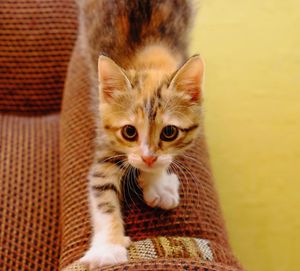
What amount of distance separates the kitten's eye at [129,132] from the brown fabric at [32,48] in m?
0.51

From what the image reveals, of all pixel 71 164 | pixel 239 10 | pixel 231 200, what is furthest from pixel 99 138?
pixel 239 10

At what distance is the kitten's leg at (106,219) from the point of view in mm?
851

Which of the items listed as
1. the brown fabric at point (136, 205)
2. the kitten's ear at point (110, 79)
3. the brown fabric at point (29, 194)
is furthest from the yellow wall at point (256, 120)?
the kitten's ear at point (110, 79)

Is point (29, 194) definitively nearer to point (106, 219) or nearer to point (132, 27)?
point (106, 219)

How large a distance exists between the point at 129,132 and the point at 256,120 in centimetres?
78

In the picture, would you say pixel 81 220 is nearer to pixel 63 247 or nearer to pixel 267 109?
pixel 63 247

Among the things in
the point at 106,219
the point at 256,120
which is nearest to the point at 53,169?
the point at 106,219

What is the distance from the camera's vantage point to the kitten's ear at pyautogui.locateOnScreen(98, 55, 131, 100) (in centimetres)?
89

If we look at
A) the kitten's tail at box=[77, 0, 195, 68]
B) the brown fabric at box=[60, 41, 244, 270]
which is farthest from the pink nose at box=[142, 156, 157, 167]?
the kitten's tail at box=[77, 0, 195, 68]

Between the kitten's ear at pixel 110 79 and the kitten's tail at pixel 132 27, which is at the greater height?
the kitten's tail at pixel 132 27

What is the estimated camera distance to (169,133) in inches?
35.6

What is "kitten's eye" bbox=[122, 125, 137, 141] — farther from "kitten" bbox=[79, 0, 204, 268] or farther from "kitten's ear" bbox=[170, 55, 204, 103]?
"kitten's ear" bbox=[170, 55, 204, 103]

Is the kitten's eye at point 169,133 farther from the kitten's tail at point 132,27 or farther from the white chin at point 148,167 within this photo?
the kitten's tail at point 132,27

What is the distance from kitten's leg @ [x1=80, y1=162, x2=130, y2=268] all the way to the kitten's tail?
0.26 meters
